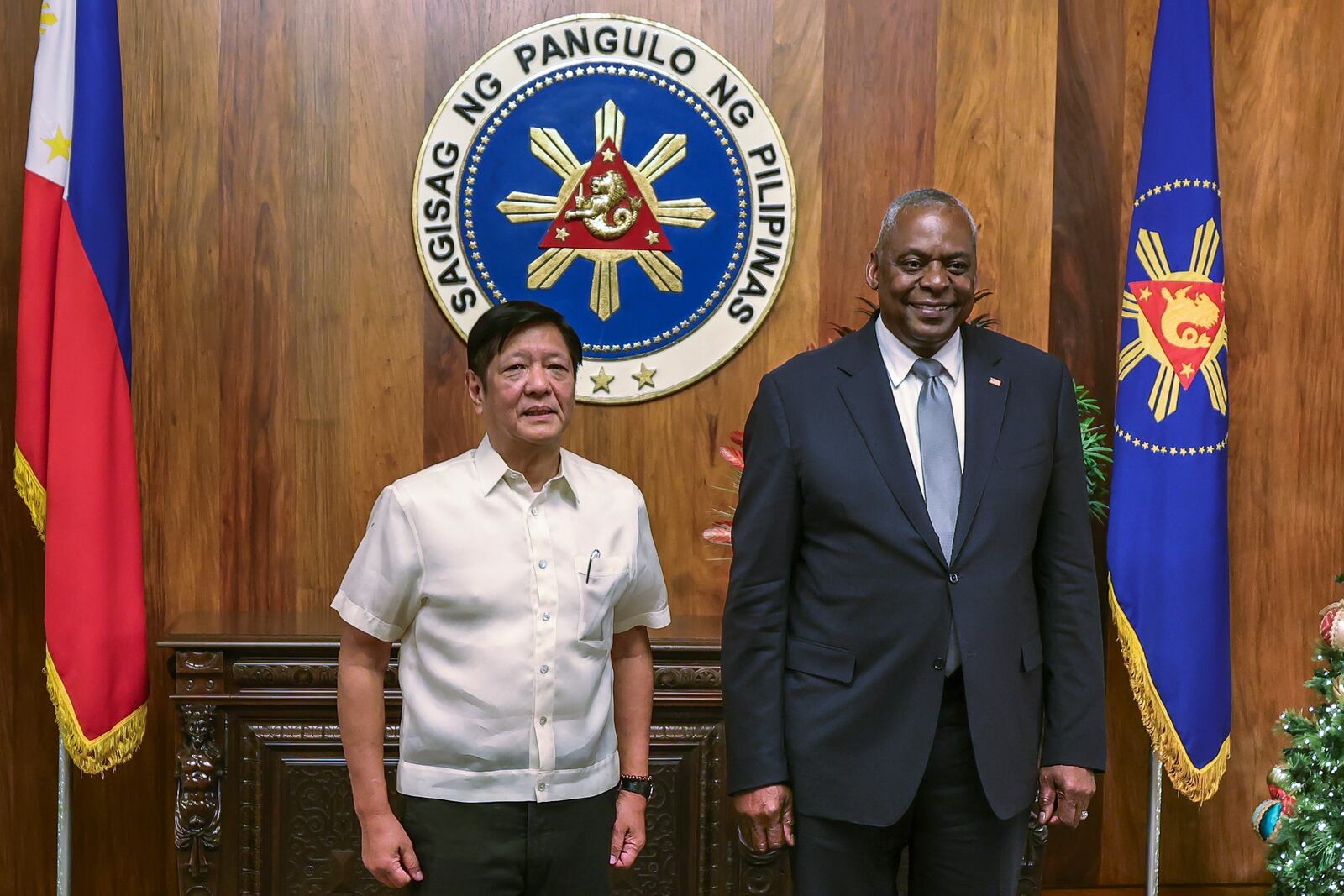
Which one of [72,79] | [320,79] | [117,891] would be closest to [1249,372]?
[320,79]

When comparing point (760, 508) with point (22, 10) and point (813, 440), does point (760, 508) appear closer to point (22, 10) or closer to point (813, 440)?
point (813, 440)

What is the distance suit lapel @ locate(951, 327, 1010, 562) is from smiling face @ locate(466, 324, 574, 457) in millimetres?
549

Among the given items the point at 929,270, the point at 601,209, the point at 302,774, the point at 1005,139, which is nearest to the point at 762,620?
the point at 929,270

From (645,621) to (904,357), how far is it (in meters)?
0.53

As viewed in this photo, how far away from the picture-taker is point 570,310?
3350mm

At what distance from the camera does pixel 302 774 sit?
2918mm

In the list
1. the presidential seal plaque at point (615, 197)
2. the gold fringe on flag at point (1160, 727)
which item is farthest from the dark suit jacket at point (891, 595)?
the presidential seal plaque at point (615, 197)

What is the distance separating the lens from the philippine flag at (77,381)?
2.83 meters

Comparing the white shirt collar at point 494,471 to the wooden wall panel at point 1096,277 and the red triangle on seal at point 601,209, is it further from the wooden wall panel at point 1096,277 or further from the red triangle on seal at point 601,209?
the wooden wall panel at point 1096,277

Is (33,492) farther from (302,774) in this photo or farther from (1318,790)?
(1318,790)

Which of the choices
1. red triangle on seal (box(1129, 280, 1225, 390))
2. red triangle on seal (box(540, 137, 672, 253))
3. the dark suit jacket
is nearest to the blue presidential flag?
red triangle on seal (box(1129, 280, 1225, 390))

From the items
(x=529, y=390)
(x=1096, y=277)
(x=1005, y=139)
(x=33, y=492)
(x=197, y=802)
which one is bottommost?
(x=197, y=802)

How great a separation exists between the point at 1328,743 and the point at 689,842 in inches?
52.7

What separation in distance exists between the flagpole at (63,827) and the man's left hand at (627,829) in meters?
1.63
